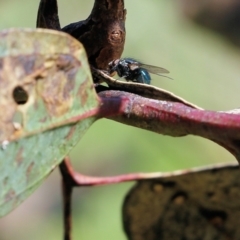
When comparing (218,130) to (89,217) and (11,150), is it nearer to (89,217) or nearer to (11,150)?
(11,150)

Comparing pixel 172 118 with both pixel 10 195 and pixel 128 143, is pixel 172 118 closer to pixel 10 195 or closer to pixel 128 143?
pixel 10 195

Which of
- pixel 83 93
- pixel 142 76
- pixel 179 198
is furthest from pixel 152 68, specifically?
pixel 83 93

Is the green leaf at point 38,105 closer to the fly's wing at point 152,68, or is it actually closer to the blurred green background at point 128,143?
the fly's wing at point 152,68

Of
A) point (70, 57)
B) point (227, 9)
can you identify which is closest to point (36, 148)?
point (70, 57)

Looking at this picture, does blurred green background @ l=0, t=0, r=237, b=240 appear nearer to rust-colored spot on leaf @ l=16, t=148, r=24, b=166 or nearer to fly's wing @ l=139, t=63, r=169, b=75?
fly's wing @ l=139, t=63, r=169, b=75

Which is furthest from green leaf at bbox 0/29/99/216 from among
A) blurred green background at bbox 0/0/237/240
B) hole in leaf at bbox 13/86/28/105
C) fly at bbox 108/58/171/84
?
blurred green background at bbox 0/0/237/240

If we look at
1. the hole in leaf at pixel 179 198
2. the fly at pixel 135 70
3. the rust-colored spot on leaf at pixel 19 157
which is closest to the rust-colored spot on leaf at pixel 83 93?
the rust-colored spot on leaf at pixel 19 157

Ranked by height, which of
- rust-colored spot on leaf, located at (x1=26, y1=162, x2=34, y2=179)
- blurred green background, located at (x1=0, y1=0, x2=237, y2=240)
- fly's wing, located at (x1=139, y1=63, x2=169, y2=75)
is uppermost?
rust-colored spot on leaf, located at (x1=26, y1=162, x2=34, y2=179)
